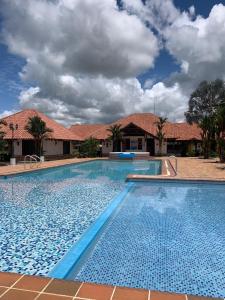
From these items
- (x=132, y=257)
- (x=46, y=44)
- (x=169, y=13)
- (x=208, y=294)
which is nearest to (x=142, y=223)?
(x=132, y=257)

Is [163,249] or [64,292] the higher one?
[64,292]

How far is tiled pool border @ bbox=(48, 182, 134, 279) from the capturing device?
14.7 ft

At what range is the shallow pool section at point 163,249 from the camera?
14.1ft

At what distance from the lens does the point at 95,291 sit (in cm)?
296

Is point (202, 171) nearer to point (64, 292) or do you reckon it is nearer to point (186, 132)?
point (64, 292)

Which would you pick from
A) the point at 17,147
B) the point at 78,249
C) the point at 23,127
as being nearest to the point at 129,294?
the point at 78,249

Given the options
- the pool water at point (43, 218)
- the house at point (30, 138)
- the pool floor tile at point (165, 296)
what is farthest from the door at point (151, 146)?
the pool floor tile at point (165, 296)

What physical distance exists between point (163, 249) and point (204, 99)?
40980mm

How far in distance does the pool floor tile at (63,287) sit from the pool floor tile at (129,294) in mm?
432

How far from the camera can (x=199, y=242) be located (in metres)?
5.95

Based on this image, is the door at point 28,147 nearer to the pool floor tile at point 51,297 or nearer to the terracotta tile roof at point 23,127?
the terracotta tile roof at point 23,127

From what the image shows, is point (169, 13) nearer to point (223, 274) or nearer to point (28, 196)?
point (28, 196)

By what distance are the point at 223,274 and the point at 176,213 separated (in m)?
3.92

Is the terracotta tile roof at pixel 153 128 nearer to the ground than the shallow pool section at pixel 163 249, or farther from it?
farther from it
